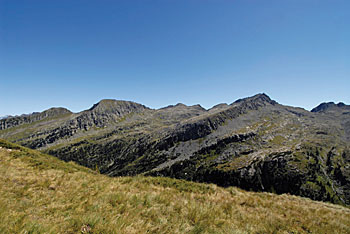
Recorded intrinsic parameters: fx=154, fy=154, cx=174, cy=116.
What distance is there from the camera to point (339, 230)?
7.93 m

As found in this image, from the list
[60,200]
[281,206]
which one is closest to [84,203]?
[60,200]

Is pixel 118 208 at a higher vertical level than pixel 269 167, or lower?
higher

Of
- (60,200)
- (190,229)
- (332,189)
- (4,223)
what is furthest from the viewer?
(332,189)

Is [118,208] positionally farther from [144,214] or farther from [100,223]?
[100,223]

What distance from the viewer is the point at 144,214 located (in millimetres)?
6719

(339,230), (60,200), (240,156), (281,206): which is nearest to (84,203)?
(60,200)

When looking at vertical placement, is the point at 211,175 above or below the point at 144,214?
below

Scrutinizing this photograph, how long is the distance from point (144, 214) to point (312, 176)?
15519cm

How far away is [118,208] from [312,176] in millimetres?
155901

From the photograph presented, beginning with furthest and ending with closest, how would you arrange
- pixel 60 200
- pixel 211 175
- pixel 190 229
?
1. pixel 211 175
2. pixel 60 200
3. pixel 190 229

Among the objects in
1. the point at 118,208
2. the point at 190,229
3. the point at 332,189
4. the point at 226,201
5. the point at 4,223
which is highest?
the point at 4,223

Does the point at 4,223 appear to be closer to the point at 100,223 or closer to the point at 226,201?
the point at 100,223

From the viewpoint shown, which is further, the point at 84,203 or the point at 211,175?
the point at 211,175

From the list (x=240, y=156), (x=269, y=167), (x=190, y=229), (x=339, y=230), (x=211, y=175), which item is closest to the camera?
(x=190, y=229)
